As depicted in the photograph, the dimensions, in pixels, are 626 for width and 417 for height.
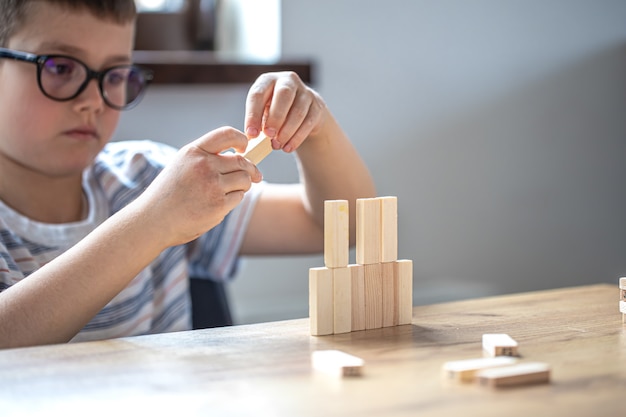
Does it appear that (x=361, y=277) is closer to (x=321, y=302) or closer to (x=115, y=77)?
(x=321, y=302)

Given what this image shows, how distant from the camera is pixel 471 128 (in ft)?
7.72

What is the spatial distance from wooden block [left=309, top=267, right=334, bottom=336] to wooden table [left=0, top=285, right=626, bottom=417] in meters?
0.01

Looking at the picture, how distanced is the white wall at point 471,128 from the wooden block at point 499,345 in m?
1.44

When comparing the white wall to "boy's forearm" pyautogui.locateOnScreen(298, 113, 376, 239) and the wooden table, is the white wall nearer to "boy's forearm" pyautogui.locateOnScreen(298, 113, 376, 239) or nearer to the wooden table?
"boy's forearm" pyautogui.locateOnScreen(298, 113, 376, 239)

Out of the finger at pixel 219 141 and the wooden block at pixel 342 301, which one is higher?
the finger at pixel 219 141

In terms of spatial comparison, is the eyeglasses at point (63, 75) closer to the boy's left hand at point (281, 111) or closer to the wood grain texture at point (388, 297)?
the boy's left hand at point (281, 111)

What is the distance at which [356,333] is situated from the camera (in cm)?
79

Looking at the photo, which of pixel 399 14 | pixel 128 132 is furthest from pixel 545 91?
pixel 128 132

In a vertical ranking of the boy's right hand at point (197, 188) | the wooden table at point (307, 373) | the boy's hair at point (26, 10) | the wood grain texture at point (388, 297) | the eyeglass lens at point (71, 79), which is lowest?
the wooden table at point (307, 373)

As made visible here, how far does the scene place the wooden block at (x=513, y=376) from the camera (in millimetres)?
601

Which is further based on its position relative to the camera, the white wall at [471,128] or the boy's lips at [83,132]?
the white wall at [471,128]

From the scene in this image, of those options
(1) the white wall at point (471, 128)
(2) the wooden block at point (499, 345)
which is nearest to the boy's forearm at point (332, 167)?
(2) the wooden block at point (499, 345)

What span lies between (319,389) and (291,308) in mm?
1659

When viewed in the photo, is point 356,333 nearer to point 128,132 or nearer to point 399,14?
point 128,132
